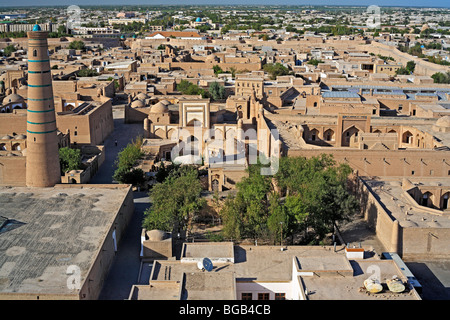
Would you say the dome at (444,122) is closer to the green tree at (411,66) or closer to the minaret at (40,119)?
the minaret at (40,119)

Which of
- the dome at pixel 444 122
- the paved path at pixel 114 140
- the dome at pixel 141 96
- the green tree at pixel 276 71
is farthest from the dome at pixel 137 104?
the dome at pixel 444 122

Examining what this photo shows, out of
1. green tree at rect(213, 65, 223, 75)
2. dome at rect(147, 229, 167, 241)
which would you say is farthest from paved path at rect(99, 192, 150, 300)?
green tree at rect(213, 65, 223, 75)

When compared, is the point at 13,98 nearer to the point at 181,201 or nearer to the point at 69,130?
the point at 69,130

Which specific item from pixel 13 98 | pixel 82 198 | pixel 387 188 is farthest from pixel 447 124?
pixel 13 98

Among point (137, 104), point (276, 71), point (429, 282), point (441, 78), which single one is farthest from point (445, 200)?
point (276, 71)

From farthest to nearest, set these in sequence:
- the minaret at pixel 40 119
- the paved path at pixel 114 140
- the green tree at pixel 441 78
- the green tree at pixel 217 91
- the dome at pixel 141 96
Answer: the green tree at pixel 441 78 < the green tree at pixel 217 91 < the dome at pixel 141 96 < the paved path at pixel 114 140 < the minaret at pixel 40 119

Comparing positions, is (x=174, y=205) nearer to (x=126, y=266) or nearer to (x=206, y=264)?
(x=126, y=266)

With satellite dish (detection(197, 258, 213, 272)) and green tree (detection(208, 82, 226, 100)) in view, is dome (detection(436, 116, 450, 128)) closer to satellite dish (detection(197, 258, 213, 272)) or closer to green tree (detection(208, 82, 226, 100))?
satellite dish (detection(197, 258, 213, 272))
